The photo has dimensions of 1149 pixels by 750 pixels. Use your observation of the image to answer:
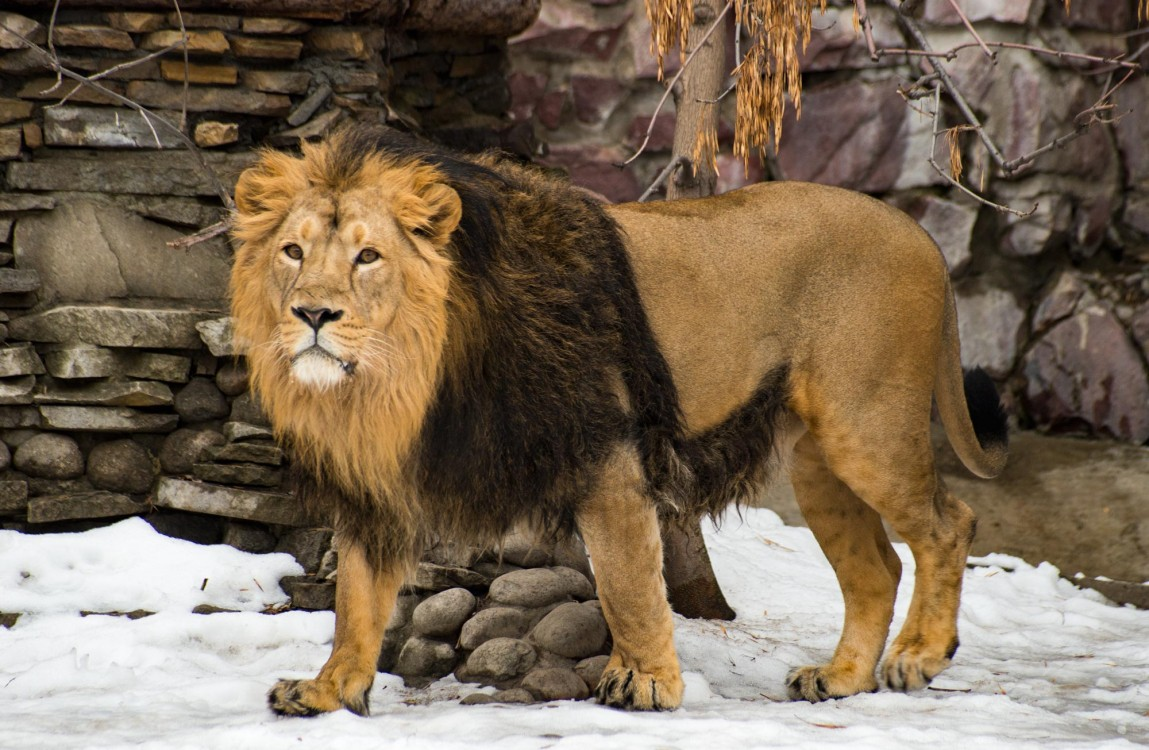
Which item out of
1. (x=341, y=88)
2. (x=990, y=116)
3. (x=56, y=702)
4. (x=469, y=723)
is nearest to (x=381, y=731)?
(x=469, y=723)

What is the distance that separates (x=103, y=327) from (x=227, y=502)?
0.87 meters

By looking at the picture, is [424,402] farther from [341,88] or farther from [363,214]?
[341,88]

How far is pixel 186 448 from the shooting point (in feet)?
16.9

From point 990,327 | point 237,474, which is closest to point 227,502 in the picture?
point 237,474

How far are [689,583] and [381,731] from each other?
2155 mm

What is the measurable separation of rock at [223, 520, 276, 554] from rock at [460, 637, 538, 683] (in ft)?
4.41

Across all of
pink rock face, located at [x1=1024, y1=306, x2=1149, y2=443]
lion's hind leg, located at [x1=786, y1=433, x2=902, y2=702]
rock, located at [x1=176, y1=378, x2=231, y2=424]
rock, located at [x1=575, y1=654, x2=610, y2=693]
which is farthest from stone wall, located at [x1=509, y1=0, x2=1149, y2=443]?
rock, located at [x1=575, y1=654, x2=610, y2=693]

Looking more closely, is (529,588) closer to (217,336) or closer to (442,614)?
(442,614)

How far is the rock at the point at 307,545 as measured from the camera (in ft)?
16.5

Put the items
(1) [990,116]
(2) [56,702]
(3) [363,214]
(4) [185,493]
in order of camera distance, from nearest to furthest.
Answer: (3) [363,214] < (2) [56,702] < (4) [185,493] < (1) [990,116]

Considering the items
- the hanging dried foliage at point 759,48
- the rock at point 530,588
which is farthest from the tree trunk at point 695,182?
the rock at point 530,588

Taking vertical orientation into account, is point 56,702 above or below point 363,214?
below

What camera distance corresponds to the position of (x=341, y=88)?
17.3 ft

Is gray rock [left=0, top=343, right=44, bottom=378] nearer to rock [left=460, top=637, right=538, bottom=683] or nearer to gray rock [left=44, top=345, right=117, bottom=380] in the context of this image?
gray rock [left=44, top=345, right=117, bottom=380]
